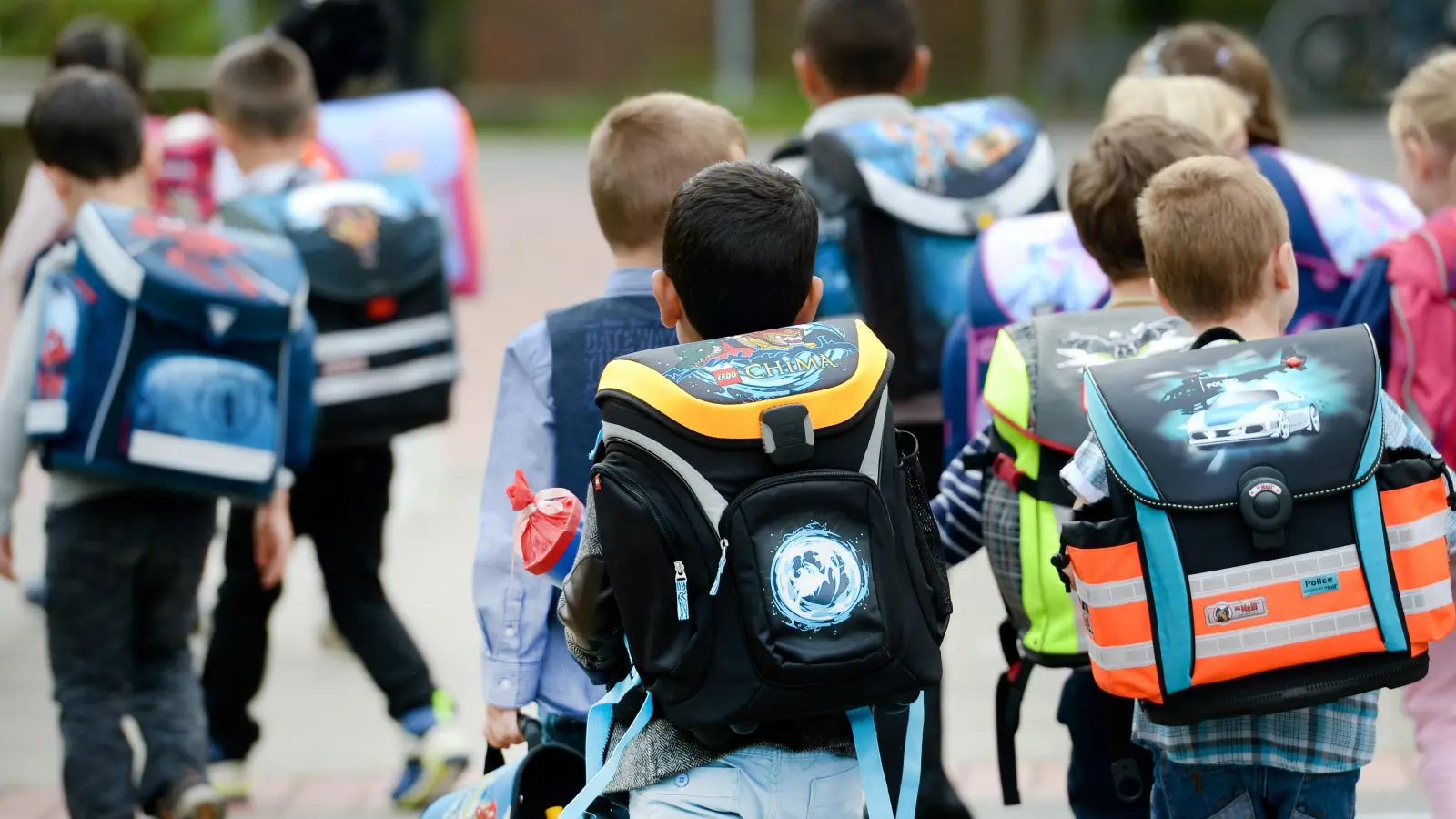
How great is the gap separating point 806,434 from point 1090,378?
585mm

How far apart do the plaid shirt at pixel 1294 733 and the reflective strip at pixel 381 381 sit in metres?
2.44

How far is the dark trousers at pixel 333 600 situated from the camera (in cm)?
509

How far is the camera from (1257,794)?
3148mm

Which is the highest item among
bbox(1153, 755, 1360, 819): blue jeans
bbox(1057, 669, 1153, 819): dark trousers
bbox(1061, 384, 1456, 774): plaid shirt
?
bbox(1061, 384, 1456, 774): plaid shirt

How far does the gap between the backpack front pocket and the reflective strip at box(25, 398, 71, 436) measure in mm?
2106

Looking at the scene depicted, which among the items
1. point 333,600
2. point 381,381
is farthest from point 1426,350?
point 333,600

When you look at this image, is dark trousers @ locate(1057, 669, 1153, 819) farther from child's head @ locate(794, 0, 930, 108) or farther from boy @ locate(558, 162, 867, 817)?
child's head @ locate(794, 0, 930, 108)

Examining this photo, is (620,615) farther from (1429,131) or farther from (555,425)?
(1429,131)

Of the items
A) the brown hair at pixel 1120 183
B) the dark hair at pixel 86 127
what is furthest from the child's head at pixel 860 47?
the dark hair at pixel 86 127

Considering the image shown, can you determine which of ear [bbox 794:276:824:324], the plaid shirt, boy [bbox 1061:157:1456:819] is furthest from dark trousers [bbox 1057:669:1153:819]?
ear [bbox 794:276:824:324]

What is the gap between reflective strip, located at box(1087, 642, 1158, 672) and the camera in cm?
291

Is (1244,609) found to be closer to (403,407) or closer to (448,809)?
(448,809)

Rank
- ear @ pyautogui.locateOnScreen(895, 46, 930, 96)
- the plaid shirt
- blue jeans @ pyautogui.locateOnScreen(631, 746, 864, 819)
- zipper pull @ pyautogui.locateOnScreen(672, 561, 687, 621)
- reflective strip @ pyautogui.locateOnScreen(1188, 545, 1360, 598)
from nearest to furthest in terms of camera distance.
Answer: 1. zipper pull @ pyautogui.locateOnScreen(672, 561, 687, 621)
2. blue jeans @ pyautogui.locateOnScreen(631, 746, 864, 819)
3. reflective strip @ pyautogui.locateOnScreen(1188, 545, 1360, 598)
4. the plaid shirt
5. ear @ pyautogui.locateOnScreen(895, 46, 930, 96)

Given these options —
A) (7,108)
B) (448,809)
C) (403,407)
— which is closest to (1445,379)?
(448,809)
